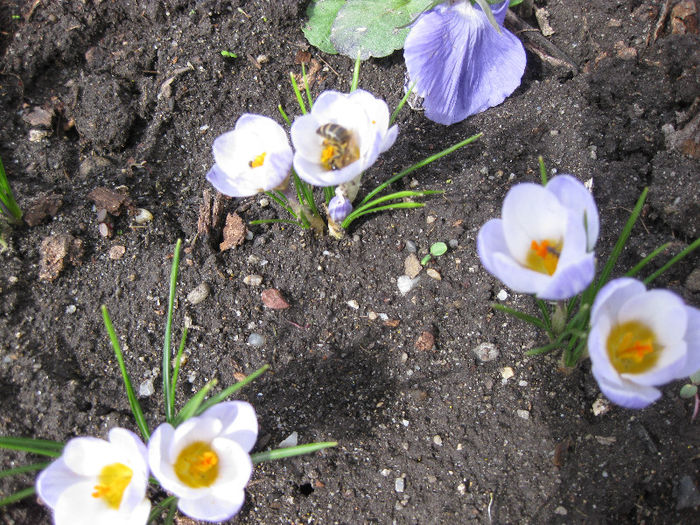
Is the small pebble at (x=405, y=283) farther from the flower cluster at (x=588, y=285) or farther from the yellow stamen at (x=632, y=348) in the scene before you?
the yellow stamen at (x=632, y=348)

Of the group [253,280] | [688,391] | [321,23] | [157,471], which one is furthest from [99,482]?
[321,23]

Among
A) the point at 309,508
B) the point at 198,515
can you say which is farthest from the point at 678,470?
the point at 198,515

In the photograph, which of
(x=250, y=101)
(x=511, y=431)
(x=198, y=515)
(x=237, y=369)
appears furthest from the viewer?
(x=250, y=101)

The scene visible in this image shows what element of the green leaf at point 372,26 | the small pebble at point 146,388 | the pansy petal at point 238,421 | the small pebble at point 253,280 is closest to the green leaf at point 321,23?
the green leaf at point 372,26

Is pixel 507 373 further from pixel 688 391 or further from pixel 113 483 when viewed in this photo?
pixel 113 483

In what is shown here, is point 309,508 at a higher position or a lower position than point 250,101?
lower

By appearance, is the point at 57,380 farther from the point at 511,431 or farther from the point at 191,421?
the point at 511,431
